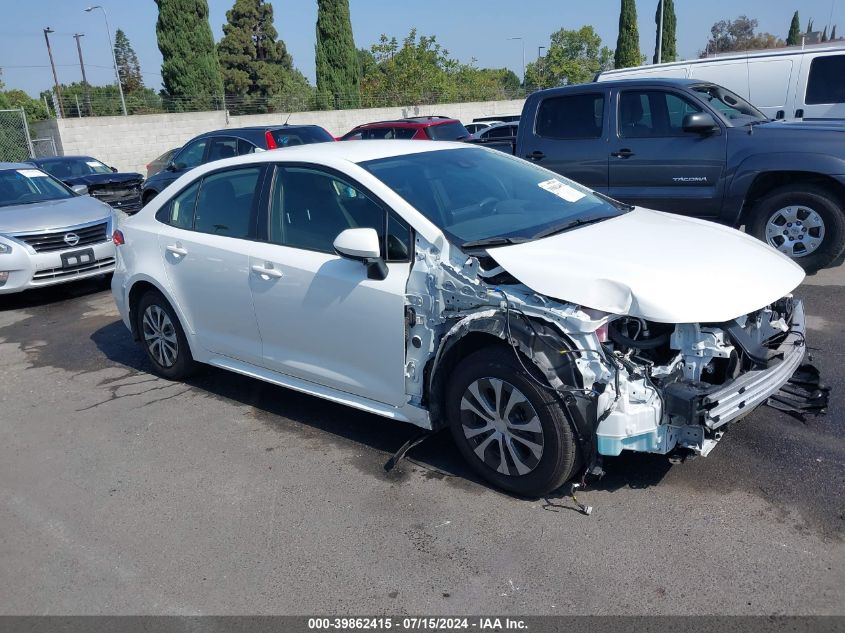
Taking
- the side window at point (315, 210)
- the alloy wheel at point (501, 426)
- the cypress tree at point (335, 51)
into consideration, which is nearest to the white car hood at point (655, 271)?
the alloy wheel at point (501, 426)

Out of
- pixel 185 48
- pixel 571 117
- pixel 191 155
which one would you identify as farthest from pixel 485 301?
pixel 185 48

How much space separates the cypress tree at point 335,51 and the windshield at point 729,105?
94.7ft

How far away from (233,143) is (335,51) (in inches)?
997

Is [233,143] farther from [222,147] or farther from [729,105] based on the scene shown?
[729,105]

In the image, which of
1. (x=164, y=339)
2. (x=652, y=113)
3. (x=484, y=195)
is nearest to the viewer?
(x=484, y=195)

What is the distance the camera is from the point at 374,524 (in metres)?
3.65

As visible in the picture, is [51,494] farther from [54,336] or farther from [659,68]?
[659,68]

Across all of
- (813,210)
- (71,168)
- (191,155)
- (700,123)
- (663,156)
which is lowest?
(71,168)

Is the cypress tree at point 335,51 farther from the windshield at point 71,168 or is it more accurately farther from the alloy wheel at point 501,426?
the alloy wheel at point 501,426

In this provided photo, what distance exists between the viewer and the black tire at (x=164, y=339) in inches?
217

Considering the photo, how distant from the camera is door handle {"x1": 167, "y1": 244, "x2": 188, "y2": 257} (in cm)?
517

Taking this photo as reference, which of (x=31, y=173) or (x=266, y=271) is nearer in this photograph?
(x=266, y=271)

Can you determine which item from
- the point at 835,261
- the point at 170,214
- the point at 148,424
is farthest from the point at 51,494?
the point at 835,261

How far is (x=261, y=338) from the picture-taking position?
15.6 feet
